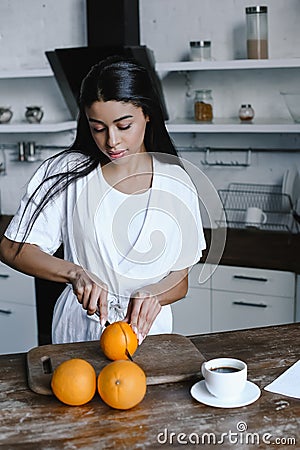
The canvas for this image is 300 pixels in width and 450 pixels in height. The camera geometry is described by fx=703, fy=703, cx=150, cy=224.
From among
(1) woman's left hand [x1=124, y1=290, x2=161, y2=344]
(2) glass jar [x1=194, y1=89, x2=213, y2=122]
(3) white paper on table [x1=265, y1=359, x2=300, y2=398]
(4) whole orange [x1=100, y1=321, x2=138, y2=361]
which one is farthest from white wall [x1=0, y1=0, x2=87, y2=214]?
(3) white paper on table [x1=265, y1=359, x2=300, y2=398]

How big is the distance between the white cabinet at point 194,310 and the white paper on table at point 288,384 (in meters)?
1.60

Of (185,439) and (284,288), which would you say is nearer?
(185,439)

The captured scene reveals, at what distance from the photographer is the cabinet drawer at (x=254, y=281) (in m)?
3.09

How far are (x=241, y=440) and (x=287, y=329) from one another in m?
0.61

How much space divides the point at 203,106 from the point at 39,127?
2.76ft

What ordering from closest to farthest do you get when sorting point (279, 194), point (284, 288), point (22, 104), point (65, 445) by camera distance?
point (65, 445), point (284, 288), point (279, 194), point (22, 104)

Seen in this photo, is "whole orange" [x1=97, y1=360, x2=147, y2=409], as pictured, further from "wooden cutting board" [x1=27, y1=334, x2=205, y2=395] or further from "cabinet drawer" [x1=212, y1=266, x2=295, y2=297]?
"cabinet drawer" [x1=212, y1=266, x2=295, y2=297]

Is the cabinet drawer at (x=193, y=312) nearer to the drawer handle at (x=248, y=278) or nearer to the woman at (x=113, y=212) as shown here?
the drawer handle at (x=248, y=278)

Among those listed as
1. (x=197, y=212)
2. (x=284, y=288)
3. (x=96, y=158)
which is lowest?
(x=284, y=288)

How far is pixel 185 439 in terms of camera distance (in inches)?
52.6

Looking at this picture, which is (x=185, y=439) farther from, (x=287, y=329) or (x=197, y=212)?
(x=197, y=212)

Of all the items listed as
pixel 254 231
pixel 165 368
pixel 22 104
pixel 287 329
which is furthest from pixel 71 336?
pixel 22 104

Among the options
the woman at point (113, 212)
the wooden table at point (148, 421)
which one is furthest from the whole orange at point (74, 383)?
the woman at point (113, 212)

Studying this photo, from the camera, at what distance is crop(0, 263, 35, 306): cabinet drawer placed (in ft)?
11.3
